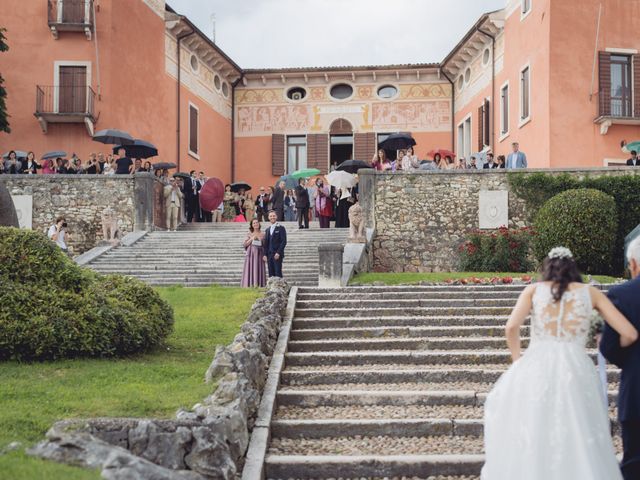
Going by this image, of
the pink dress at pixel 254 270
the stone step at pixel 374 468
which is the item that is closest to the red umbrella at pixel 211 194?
the pink dress at pixel 254 270

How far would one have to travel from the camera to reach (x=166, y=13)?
98.4 feet

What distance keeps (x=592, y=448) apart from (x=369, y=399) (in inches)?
152

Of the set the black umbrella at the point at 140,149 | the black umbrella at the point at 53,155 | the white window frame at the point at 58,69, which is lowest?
the black umbrella at the point at 53,155

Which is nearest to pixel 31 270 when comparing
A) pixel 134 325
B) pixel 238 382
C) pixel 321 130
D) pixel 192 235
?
pixel 134 325

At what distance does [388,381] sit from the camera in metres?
9.58

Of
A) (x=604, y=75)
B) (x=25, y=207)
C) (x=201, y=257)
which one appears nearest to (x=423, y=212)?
(x=201, y=257)

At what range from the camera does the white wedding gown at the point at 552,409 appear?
16.7 feet

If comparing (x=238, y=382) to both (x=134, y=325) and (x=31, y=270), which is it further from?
(x=31, y=270)

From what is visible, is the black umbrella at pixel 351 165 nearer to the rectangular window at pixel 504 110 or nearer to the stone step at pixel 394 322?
the rectangular window at pixel 504 110

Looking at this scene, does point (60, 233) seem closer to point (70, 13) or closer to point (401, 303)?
point (70, 13)

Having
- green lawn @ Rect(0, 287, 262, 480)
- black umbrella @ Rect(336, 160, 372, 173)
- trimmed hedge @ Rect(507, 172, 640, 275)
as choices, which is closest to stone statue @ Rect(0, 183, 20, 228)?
green lawn @ Rect(0, 287, 262, 480)

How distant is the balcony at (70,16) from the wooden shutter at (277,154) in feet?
35.0

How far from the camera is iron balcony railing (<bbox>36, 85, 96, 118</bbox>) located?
26.6 meters

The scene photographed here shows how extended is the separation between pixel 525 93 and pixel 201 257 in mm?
12322
